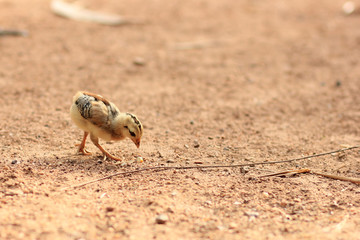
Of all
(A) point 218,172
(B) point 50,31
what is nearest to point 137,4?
(B) point 50,31

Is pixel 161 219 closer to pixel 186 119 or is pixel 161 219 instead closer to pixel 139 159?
pixel 139 159

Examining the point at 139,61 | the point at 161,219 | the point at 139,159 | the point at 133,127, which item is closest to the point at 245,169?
the point at 139,159

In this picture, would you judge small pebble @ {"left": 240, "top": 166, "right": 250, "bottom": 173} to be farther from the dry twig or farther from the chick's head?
the dry twig

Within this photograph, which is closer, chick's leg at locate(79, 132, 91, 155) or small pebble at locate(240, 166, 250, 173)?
small pebble at locate(240, 166, 250, 173)

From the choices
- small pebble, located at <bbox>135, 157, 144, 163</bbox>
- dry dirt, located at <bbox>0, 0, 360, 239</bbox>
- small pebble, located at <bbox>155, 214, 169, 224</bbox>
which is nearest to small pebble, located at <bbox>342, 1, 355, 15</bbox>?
dry dirt, located at <bbox>0, 0, 360, 239</bbox>

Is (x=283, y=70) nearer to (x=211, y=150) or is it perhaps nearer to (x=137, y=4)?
(x=211, y=150)

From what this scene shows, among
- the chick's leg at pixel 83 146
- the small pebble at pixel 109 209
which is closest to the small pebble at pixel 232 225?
the small pebble at pixel 109 209
